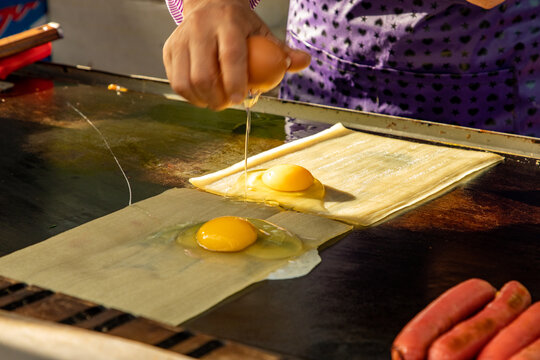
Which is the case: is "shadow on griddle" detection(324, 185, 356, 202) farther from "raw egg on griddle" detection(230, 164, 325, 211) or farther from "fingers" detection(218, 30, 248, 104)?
"fingers" detection(218, 30, 248, 104)

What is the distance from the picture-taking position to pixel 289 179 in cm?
177

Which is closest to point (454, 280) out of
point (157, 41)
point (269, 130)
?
point (269, 130)

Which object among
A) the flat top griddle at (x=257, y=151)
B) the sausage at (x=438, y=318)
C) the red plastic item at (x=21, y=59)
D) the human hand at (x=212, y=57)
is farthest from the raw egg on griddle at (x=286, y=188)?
the red plastic item at (x=21, y=59)

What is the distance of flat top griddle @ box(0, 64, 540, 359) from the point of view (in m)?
1.22

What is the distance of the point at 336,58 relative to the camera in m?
2.41

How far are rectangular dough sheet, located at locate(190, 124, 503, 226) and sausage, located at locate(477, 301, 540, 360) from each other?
56cm

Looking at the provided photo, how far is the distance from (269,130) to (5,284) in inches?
45.7

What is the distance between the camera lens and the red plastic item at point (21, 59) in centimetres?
273

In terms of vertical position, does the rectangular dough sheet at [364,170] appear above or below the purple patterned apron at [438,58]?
below

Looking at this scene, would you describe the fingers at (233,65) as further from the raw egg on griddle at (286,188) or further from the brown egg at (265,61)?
the raw egg on griddle at (286,188)

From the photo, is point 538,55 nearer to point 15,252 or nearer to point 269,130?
point 269,130

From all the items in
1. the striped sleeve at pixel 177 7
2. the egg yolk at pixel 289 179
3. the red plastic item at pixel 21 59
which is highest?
the striped sleeve at pixel 177 7

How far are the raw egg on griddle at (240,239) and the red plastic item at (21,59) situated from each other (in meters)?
1.52

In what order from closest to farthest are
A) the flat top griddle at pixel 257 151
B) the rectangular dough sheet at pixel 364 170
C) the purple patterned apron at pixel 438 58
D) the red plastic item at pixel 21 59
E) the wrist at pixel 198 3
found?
the flat top griddle at pixel 257 151
the wrist at pixel 198 3
the rectangular dough sheet at pixel 364 170
the purple patterned apron at pixel 438 58
the red plastic item at pixel 21 59
